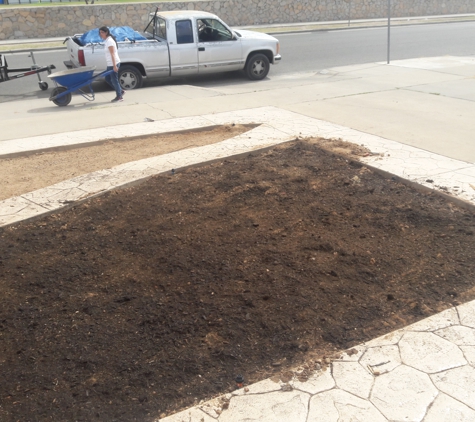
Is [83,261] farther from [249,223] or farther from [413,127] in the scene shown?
[413,127]

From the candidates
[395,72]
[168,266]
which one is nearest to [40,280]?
[168,266]

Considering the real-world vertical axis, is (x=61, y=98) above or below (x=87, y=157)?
above

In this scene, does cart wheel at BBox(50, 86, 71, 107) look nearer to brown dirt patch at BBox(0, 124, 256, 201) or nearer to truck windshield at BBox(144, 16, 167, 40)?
truck windshield at BBox(144, 16, 167, 40)

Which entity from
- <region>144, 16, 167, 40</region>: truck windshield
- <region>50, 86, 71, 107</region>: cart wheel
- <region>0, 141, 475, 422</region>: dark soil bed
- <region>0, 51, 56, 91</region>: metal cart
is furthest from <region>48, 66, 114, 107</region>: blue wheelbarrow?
<region>0, 141, 475, 422</region>: dark soil bed

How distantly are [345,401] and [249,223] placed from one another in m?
2.56

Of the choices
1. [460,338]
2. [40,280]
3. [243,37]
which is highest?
[243,37]

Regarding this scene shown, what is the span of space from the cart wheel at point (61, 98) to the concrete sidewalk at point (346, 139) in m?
0.21

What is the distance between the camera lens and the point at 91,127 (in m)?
9.94

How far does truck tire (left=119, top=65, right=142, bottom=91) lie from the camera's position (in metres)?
13.4

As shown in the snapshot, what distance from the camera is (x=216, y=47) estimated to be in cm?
1415

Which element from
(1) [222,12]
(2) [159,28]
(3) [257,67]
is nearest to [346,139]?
(3) [257,67]

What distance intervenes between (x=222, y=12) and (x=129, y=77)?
1654 centimetres

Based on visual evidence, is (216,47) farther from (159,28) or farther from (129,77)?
(129,77)

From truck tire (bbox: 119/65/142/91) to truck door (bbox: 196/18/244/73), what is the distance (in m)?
1.68
